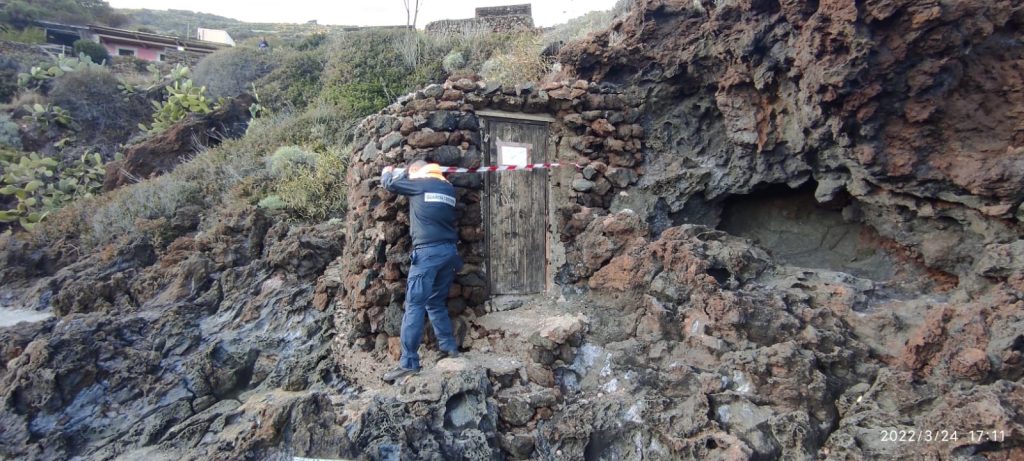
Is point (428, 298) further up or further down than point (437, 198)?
further down

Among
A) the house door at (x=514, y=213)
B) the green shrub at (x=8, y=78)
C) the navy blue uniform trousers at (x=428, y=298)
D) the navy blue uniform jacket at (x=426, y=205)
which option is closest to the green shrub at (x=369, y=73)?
the house door at (x=514, y=213)

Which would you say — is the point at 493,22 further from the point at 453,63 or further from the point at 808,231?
the point at 808,231

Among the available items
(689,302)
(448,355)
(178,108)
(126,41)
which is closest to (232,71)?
(178,108)

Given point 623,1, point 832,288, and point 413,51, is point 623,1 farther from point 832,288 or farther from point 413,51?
point 832,288

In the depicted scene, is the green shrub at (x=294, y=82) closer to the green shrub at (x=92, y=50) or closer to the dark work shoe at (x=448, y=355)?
the green shrub at (x=92, y=50)

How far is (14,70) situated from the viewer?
18828mm

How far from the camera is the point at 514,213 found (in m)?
6.52

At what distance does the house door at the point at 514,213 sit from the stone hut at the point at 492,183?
0.01 m

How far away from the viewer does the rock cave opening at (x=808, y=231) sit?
218 inches

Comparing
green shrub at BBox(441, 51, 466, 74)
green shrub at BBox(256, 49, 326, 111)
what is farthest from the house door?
green shrub at BBox(256, 49, 326, 111)

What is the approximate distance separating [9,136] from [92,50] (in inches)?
375

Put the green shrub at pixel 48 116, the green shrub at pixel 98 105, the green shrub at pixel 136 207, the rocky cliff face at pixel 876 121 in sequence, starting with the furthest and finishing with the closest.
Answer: the green shrub at pixel 98 105, the green shrub at pixel 48 116, the green shrub at pixel 136 207, the rocky cliff face at pixel 876 121

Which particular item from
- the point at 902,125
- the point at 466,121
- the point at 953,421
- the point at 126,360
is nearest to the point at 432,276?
the point at 466,121

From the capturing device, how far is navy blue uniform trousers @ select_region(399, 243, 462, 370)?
211 inches
